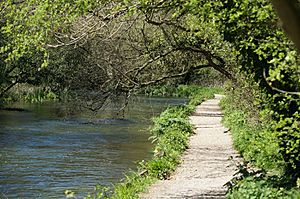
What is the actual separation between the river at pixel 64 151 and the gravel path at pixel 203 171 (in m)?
1.87

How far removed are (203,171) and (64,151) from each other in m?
7.51

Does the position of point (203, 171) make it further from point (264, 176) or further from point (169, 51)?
point (169, 51)

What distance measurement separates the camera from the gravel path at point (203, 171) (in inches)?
439

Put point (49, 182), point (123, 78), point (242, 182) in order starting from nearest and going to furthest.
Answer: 1. point (242, 182)
2. point (49, 182)
3. point (123, 78)

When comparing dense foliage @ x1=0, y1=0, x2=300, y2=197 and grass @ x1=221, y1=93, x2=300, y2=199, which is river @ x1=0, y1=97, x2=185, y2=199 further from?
grass @ x1=221, y1=93, x2=300, y2=199

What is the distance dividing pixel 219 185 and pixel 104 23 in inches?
154

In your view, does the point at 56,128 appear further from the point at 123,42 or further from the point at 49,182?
the point at 49,182

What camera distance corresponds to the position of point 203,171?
1396cm

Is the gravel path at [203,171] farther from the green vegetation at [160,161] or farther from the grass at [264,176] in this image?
the grass at [264,176]

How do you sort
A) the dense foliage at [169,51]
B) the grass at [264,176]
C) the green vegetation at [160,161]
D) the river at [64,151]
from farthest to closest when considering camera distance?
the river at [64,151] → the green vegetation at [160,161] → the grass at [264,176] → the dense foliage at [169,51]

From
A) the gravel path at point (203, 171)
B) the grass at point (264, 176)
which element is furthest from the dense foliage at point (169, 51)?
the gravel path at point (203, 171)

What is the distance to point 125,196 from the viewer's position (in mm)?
10594

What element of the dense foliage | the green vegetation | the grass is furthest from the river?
the grass

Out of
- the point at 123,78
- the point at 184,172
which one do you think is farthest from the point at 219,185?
the point at 123,78
